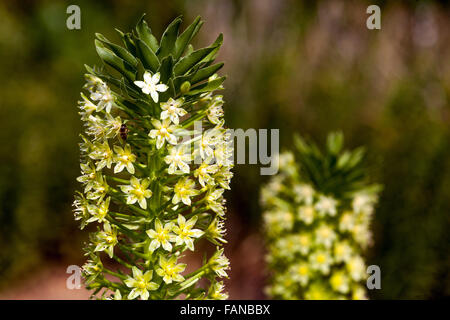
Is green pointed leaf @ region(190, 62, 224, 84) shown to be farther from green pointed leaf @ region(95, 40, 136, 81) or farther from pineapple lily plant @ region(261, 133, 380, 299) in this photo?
pineapple lily plant @ region(261, 133, 380, 299)

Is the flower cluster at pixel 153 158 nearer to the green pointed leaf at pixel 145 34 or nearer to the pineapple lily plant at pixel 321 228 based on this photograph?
the green pointed leaf at pixel 145 34

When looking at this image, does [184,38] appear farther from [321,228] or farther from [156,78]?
[321,228]

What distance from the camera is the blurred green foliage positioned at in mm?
3873

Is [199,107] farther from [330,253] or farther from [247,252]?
[247,252]

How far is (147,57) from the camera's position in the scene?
158 cm

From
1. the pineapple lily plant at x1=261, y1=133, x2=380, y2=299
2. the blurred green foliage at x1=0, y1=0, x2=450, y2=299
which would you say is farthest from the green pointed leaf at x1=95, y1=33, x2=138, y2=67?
the blurred green foliage at x1=0, y1=0, x2=450, y2=299

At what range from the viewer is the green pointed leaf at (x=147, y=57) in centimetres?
154

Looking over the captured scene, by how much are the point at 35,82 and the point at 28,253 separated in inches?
92.7

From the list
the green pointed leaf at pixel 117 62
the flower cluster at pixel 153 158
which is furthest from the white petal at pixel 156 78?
the green pointed leaf at pixel 117 62

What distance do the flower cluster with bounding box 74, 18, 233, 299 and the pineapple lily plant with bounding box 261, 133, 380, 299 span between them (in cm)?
109

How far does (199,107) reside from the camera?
1.78 metres

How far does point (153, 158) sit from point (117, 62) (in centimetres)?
38
